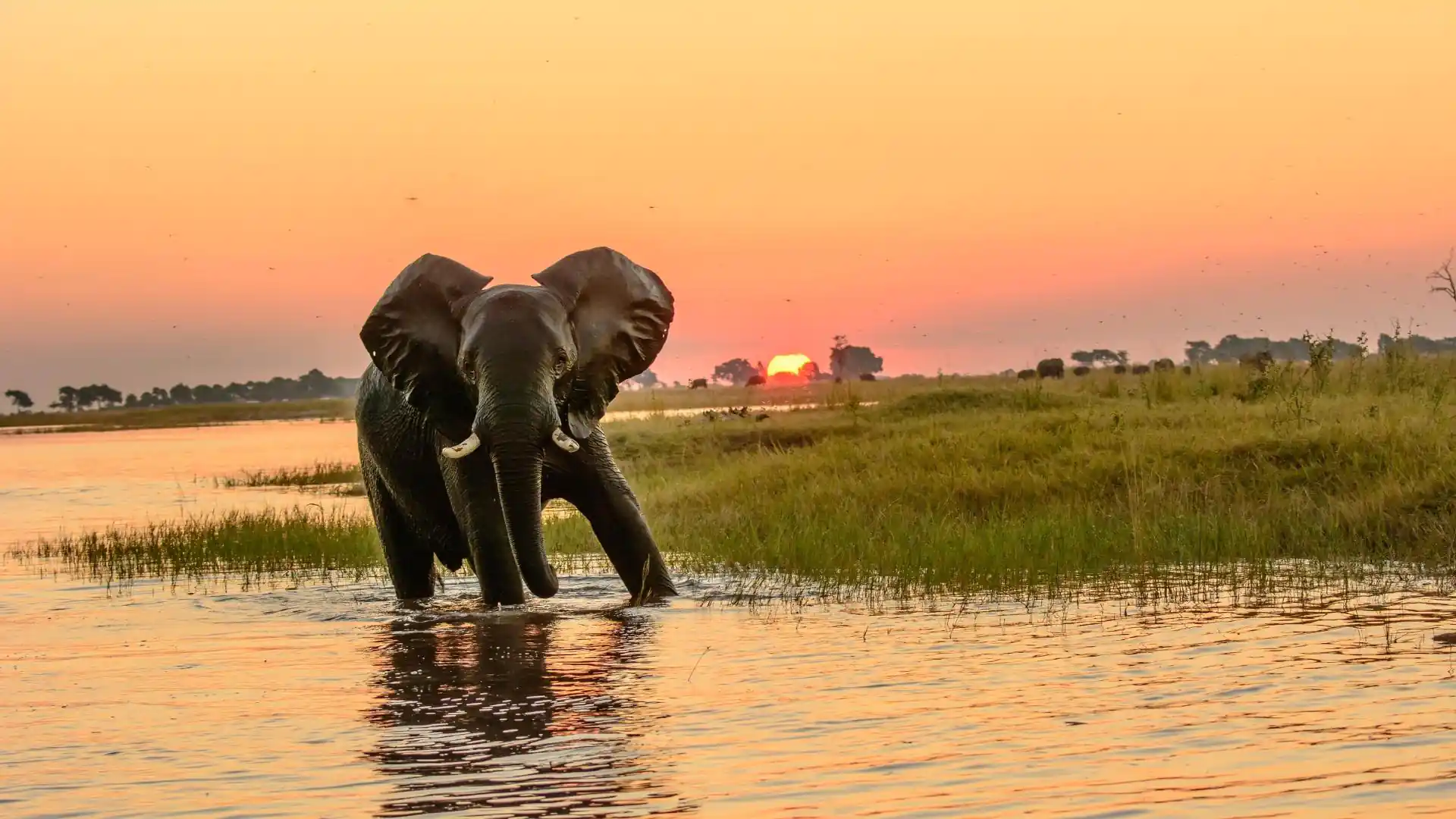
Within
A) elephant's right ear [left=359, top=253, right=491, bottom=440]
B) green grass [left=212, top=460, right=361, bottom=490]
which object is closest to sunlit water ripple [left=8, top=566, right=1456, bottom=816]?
elephant's right ear [left=359, top=253, right=491, bottom=440]

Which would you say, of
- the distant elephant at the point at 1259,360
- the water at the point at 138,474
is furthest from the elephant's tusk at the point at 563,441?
the distant elephant at the point at 1259,360

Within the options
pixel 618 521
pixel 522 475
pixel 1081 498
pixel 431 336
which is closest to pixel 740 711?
pixel 522 475

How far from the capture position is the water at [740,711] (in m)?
6.62

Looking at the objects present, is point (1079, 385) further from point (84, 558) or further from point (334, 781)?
point (334, 781)

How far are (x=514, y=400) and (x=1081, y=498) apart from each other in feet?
23.8

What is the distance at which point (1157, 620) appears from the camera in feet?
34.9

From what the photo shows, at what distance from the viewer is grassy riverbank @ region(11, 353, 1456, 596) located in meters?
13.4

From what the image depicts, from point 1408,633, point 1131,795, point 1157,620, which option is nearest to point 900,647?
point 1157,620

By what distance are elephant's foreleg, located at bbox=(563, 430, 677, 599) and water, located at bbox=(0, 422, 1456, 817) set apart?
0.88ft

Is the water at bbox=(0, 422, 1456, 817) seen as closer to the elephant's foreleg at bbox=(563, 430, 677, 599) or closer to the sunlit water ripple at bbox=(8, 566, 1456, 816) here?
the sunlit water ripple at bbox=(8, 566, 1456, 816)

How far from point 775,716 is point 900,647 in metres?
2.01

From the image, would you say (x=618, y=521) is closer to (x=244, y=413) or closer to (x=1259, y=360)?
(x=1259, y=360)

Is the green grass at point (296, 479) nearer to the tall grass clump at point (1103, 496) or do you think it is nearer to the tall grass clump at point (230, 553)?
the tall grass clump at point (1103, 496)

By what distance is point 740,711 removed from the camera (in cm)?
823
